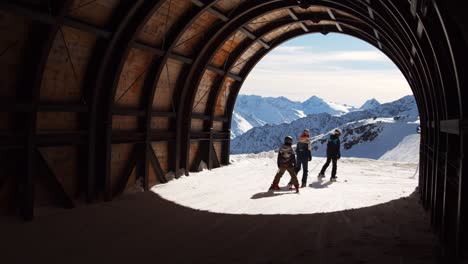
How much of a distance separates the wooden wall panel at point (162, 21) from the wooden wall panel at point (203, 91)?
419 centimetres

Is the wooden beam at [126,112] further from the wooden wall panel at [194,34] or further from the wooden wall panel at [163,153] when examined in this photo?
the wooden wall panel at [194,34]

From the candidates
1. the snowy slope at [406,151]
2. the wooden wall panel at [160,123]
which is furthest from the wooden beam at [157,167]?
the snowy slope at [406,151]

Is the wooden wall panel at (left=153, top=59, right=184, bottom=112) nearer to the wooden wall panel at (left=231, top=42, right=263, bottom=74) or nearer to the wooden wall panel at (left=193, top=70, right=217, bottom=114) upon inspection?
the wooden wall panel at (left=193, top=70, right=217, bottom=114)

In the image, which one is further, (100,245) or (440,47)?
(100,245)

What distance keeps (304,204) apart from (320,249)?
414 cm

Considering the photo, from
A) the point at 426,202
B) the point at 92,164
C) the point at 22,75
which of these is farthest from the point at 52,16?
the point at 426,202

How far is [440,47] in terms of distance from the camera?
5.74 meters

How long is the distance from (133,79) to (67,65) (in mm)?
2810

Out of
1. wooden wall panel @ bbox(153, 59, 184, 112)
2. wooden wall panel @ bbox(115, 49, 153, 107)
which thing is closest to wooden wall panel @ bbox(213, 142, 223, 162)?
wooden wall panel @ bbox(153, 59, 184, 112)

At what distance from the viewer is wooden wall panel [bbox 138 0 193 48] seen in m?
12.0

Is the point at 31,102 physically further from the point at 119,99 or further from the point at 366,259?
the point at 366,259

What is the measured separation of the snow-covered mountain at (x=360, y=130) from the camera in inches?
2235

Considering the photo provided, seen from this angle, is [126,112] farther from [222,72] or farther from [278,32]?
[278,32]

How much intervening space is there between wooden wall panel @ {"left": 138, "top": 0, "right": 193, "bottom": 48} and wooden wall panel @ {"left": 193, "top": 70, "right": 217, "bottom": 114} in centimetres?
419
